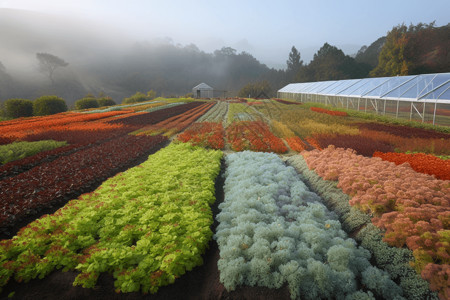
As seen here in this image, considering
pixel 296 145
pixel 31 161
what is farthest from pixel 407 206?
pixel 31 161

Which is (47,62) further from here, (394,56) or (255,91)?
(394,56)

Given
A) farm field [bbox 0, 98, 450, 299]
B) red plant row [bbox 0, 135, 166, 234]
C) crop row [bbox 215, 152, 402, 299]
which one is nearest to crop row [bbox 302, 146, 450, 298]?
farm field [bbox 0, 98, 450, 299]

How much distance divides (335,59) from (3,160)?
86974 millimetres

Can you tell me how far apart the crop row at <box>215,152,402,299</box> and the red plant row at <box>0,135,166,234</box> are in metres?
4.85

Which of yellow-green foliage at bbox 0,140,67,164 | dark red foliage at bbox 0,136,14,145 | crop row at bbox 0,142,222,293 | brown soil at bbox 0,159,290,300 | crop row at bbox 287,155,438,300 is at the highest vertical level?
dark red foliage at bbox 0,136,14,145

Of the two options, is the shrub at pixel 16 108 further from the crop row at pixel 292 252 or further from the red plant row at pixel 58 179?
the crop row at pixel 292 252

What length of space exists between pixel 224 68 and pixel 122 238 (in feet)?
604

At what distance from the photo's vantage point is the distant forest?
164 feet

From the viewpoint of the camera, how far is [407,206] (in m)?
4.71

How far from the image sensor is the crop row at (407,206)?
3.67m

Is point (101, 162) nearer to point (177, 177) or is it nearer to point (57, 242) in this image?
point (177, 177)

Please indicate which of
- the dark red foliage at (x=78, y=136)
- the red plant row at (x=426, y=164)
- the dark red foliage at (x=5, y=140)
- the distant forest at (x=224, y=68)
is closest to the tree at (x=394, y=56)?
the distant forest at (x=224, y=68)

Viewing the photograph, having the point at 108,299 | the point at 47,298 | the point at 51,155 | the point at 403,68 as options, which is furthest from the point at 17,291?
the point at 403,68

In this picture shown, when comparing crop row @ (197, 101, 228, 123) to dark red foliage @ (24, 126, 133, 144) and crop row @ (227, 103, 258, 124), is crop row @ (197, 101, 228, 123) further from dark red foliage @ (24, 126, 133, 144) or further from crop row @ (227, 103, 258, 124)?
dark red foliage @ (24, 126, 133, 144)
